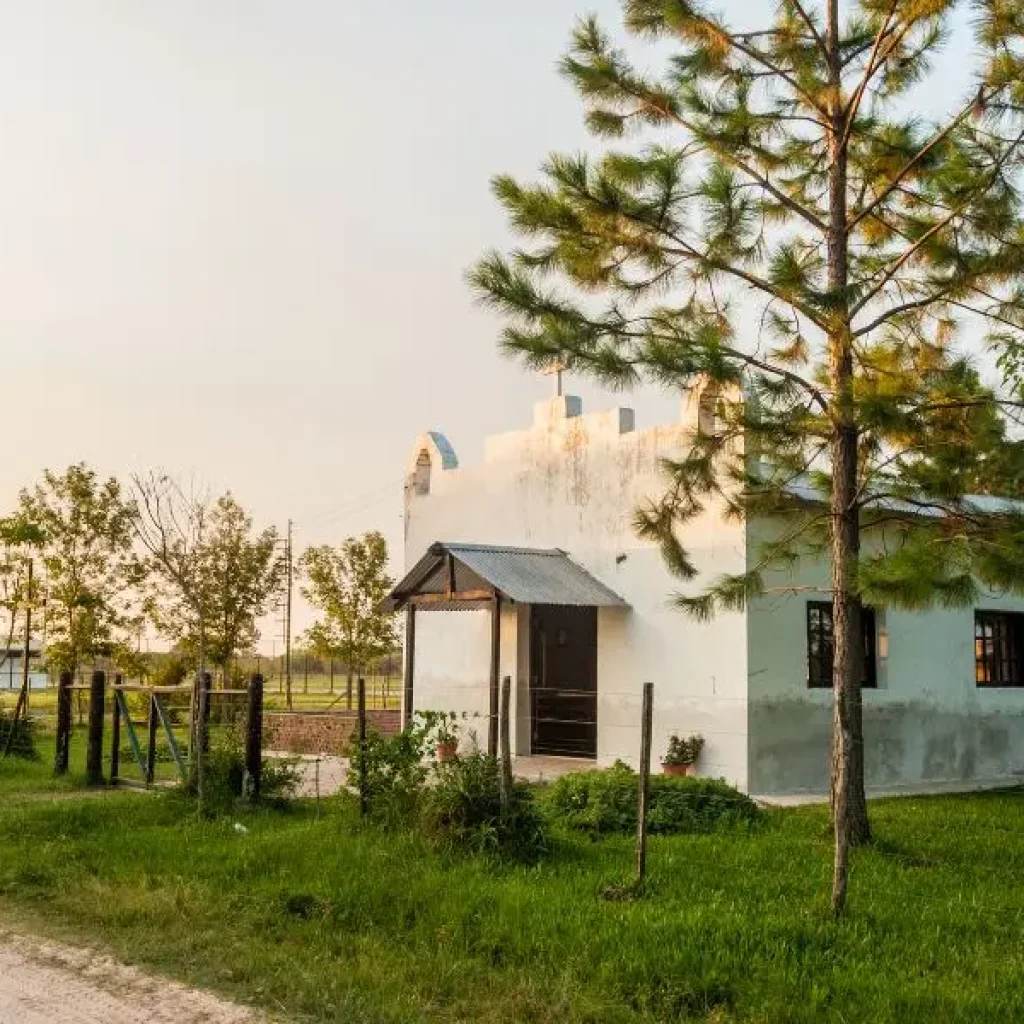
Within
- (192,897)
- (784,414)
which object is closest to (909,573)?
(784,414)

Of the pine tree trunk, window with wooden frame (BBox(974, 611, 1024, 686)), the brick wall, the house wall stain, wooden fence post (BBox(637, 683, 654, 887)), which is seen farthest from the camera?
the brick wall

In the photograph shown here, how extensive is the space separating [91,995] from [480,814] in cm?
321

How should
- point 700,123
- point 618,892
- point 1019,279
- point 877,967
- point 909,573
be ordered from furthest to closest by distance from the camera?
1. point 700,123
2. point 1019,279
3. point 909,573
4. point 618,892
5. point 877,967

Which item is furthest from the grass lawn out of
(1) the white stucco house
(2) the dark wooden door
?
(2) the dark wooden door

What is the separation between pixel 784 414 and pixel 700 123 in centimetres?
246

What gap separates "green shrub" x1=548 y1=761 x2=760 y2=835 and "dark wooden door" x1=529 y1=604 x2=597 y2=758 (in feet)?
16.8

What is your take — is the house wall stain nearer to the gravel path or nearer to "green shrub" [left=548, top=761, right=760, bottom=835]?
"green shrub" [left=548, top=761, right=760, bottom=835]

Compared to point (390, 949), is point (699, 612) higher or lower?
higher

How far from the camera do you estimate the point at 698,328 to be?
348 inches

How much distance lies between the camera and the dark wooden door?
53.6 ft

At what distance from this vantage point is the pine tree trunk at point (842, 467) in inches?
341

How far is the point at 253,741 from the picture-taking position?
10.7 m

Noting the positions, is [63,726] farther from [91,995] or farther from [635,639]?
[91,995]

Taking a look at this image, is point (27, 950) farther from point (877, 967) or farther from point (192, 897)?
point (877, 967)
